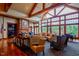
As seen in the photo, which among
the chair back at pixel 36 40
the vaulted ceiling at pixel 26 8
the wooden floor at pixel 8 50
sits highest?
the vaulted ceiling at pixel 26 8

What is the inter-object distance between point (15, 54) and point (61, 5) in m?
1.73

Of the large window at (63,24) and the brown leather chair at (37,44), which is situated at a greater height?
the large window at (63,24)

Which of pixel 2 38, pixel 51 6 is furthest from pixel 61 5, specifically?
pixel 2 38

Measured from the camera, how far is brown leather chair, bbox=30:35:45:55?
2992 millimetres

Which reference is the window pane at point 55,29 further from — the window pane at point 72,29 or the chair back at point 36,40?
the chair back at point 36,40

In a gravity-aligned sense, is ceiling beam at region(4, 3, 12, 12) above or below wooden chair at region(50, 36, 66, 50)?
above

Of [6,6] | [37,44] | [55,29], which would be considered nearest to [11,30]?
[6,6]

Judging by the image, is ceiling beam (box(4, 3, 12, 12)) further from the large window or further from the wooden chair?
the wooden chair

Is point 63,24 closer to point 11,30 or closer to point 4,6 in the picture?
point 11,30

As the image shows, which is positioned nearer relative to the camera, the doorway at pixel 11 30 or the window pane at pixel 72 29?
the window pane at pixel 72 29

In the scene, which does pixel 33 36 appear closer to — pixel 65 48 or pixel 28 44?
pixel 28 44

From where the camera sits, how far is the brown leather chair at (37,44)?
118 inches

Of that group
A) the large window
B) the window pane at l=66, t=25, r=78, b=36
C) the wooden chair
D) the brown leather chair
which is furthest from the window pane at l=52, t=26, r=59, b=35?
the brown leather chair

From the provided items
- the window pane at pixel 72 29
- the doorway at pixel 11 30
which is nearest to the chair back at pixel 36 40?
the doorway at pixel 11 30
